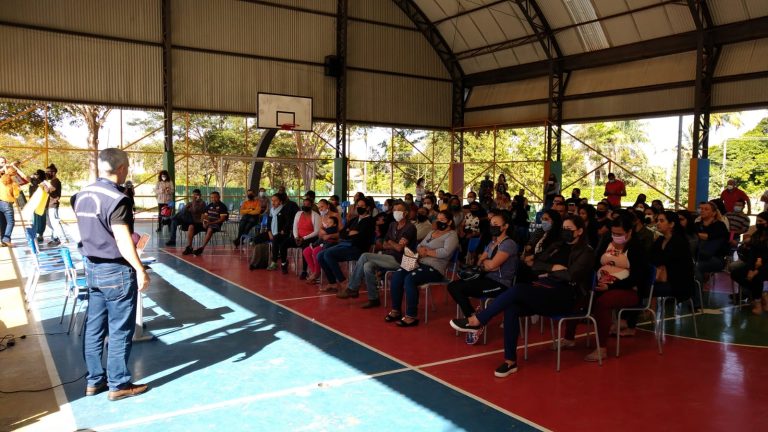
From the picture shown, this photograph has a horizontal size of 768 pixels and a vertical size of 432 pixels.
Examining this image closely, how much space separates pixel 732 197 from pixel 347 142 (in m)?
11.8

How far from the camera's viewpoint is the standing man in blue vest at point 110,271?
3.77 m

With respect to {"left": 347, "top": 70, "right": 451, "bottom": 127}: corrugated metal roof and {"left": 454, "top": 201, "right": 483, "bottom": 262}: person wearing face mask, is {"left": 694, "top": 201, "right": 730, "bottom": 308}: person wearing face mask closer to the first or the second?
{"left": 454, "top": 201, "right": 483, "bottom": 262}: person wearing face mask

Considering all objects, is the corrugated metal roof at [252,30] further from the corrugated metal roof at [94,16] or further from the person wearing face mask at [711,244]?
the person wearing face mask at [711,244]

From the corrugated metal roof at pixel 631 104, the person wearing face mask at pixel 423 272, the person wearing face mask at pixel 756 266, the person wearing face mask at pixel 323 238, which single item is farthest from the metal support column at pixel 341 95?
the person wearing face mask at pixel 756 266

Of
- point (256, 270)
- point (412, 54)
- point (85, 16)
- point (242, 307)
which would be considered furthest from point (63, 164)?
point (242, 307)

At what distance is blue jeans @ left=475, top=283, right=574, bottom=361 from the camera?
15.3 ft

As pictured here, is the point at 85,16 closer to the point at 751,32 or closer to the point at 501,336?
the point at 501,336

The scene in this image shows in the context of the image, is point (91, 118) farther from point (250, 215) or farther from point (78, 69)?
point (250, 215)

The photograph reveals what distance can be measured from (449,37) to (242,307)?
611 inches

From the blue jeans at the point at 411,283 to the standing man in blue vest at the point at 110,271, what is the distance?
281cm

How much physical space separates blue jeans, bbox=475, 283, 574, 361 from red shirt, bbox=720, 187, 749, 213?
825 cm

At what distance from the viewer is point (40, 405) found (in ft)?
Result: 12.6

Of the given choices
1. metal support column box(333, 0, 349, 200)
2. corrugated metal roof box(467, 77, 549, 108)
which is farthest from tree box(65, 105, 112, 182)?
corrugated metal roof box(467, 77, 549, 108)

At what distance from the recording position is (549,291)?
15.6 ft
